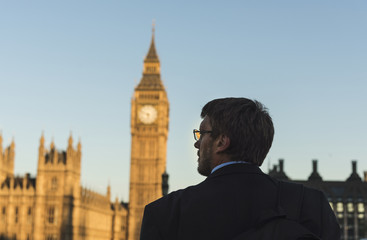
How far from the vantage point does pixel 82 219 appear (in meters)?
64.8

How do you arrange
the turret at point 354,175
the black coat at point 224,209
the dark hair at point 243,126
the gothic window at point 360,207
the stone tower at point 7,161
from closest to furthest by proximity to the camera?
the black coat at point 224,209, the dark hair at point 243,126, the gothic window at point 360,207, the turret at point 354,175, the stone tower at point 7,161

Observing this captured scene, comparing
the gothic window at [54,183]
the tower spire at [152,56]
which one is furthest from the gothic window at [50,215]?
the tower spire at [152,56]

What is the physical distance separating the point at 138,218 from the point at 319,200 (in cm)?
7706

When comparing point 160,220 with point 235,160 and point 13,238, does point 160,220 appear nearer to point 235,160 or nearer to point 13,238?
point 235,160

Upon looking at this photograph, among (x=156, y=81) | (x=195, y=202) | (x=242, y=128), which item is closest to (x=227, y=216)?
(x=195, y=202)

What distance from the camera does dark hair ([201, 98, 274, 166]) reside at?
7.58 ft

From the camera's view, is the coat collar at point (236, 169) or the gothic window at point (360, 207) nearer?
the coat collar at point (236, 169)

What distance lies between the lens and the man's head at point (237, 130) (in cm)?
231

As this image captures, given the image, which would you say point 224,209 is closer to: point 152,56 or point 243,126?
point 243,126

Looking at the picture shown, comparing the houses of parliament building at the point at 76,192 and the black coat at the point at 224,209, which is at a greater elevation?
the houses of parliament building at the point at 76,192

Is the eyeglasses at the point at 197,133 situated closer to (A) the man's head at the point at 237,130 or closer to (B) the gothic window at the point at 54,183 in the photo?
(A) the man's head at the point at 237,130

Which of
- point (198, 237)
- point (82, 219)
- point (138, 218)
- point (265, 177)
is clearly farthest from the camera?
point (138, 218)

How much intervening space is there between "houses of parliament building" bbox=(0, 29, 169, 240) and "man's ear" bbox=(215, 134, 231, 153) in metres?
57.5

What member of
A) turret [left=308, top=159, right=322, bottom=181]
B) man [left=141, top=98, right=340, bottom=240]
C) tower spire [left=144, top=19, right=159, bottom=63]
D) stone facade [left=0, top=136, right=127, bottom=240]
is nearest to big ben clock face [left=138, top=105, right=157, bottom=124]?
tower spire [left=144, top=19, right=159, bottom=63]
